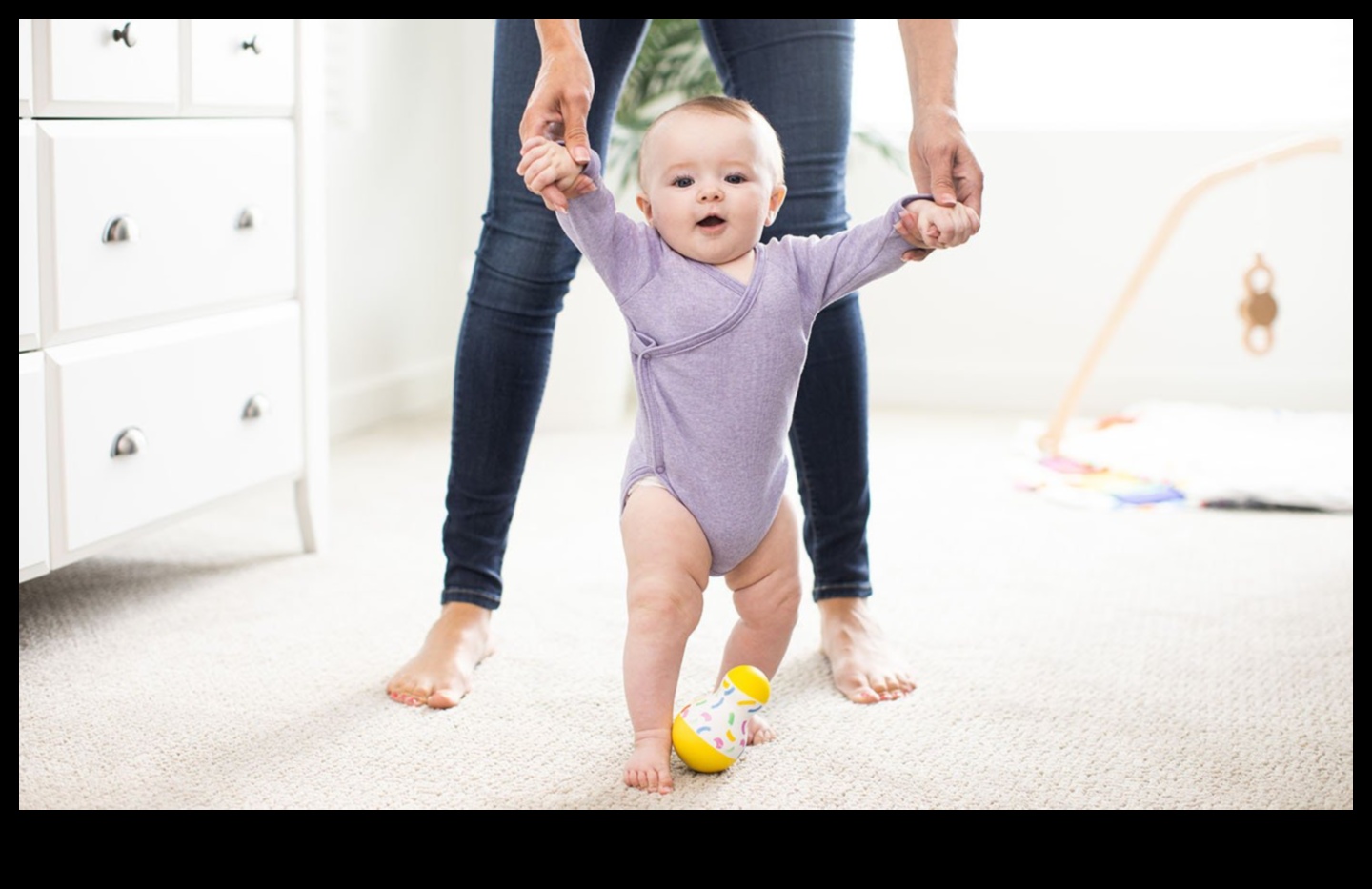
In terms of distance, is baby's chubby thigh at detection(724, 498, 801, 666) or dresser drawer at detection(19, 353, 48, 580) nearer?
baby's chubby thigh at detection(724, 498, 801, 666)

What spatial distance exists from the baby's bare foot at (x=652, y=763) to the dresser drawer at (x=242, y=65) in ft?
2.89

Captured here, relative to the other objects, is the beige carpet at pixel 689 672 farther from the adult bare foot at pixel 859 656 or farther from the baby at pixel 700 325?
the baby at pixel 700 325

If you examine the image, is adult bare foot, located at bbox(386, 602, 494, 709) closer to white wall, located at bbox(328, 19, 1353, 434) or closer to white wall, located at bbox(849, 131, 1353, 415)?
white wall, located at bbox(328, 19, 1353, 434)

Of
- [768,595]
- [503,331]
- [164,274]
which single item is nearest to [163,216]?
[164,274]

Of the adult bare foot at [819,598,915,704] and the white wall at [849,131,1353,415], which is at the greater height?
the white wall at [849,131,1353,415]

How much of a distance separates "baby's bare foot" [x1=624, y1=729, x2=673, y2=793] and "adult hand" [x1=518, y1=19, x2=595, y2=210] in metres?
0.39

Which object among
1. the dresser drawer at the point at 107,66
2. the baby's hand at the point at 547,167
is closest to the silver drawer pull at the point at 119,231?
the dresser drawer at the point at 107,66

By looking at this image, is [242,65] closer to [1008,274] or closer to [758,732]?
[758,732]

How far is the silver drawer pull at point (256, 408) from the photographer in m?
1.69

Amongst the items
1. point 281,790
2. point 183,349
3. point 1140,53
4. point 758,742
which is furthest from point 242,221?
point 1140,53

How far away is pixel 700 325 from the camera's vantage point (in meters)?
1.00

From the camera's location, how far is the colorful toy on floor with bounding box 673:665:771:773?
42.8 inches

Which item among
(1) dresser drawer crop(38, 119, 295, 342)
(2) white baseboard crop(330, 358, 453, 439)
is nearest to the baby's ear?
(1) dresser drawer crop(38, 119, 295, 342)
